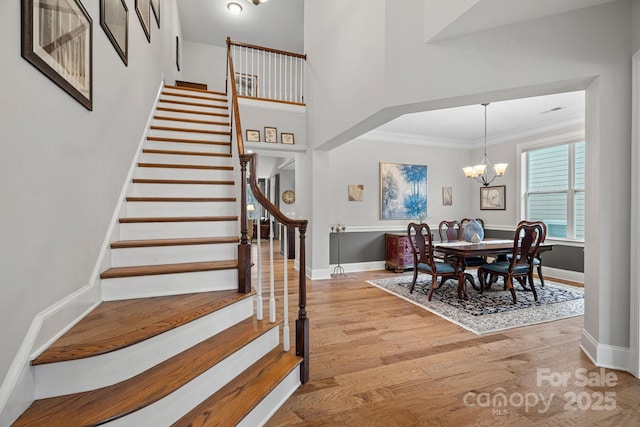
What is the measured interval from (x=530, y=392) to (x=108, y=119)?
3576 mm

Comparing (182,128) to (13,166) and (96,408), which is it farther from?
(96,408)

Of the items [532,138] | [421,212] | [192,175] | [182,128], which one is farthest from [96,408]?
[532,138]

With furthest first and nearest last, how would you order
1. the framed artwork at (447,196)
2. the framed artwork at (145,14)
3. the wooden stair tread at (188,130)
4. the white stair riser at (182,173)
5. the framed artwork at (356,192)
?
the framed artwork at (447,196)
the framed artwork at (356,192)
the wooden stair tread at (188,130)
the framed artwork at (145,14)
the white stair riser at (182,173)

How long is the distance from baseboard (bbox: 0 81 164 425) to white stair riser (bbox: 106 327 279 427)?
0.36m

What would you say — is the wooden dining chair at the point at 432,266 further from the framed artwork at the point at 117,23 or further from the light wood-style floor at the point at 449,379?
the framed artwork at the point at 117,23

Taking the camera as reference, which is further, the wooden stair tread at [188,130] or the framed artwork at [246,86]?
the framed artwork at [246,86]

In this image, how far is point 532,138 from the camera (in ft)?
18.5

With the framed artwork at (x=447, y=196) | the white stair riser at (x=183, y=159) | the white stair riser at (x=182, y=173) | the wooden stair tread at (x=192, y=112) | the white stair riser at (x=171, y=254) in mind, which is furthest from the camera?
the framed artwork at (x=447, y=196)

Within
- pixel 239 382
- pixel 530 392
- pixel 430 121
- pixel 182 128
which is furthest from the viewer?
pixel 430 121

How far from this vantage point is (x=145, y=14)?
3428 mm

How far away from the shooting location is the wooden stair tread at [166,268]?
78.5 inches

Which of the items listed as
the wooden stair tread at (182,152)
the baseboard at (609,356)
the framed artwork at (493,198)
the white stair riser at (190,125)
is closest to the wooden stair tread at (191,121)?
the white stair riser at (190,125)

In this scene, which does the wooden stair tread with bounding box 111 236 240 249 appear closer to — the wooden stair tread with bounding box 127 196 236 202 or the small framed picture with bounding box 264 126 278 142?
the wooden stair tread with bounding box 127 196 236 202

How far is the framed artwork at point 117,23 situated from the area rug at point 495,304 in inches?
159
